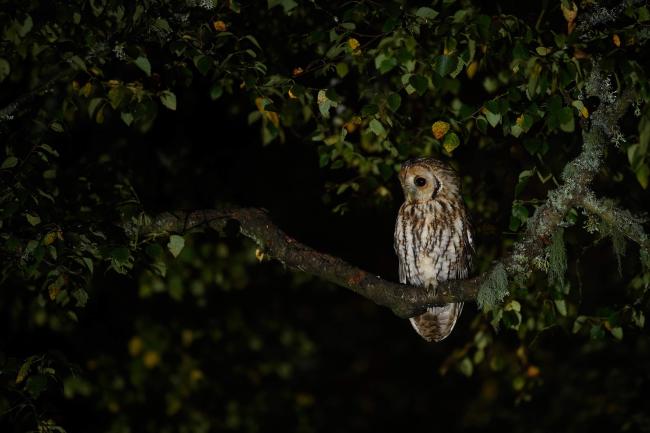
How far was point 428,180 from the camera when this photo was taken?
3.50 m

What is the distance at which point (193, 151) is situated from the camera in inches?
188

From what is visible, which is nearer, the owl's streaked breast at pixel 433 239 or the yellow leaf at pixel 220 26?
the yellow leaf at pixel 220 26

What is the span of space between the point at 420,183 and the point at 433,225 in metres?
0.23

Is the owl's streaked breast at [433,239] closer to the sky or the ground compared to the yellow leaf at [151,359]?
closer to the sky

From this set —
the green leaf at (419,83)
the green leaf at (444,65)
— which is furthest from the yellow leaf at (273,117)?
the green leaf at (444,65)

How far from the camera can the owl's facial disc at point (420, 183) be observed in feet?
11.4

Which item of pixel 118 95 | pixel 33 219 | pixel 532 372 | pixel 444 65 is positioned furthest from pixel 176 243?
pixel 532 372

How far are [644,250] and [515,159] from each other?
99 cm

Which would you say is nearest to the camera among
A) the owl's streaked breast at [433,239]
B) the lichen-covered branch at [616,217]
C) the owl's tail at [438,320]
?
the lichen-covered branch at [616,217]

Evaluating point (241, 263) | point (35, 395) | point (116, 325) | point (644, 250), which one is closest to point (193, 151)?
point (241, 263)

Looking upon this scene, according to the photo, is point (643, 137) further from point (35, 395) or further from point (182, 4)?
point (35, 395)

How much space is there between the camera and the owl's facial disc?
3.49 metres

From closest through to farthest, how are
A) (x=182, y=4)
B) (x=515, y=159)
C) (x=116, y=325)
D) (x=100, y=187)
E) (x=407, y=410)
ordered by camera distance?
(x=182, y=4) → (x=100, y=187) → (x=515, y=159) → (x=116, y=325) → (x=407, y=410)

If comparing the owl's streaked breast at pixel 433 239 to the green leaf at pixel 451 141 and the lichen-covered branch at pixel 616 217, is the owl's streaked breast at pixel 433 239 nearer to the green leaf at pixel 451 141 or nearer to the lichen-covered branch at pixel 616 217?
the lichen-covered branch at pixel 616 217
